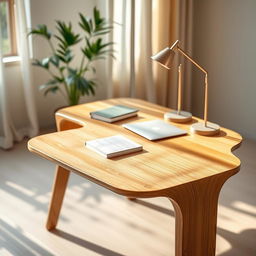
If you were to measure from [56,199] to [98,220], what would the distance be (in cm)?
30

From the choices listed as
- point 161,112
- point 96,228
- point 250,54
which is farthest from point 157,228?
point 250,54

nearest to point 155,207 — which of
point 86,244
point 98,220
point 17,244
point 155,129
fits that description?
point 98,220

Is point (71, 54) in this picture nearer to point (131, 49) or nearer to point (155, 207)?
point (131, 49)

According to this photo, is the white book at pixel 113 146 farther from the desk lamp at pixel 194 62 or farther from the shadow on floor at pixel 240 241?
the shadow on floor at pixel 240 241

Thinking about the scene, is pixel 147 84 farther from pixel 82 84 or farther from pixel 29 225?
pixel 29 225

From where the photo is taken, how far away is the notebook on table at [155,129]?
119 inches

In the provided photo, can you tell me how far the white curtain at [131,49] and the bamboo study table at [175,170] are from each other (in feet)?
6.62

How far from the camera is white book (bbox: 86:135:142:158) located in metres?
2.78

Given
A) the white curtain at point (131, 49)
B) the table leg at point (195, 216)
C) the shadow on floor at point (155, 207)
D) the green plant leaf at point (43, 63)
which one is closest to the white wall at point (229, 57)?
the white curtain at point (131, 49)

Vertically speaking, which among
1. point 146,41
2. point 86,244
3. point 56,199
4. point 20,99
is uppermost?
point 146,41

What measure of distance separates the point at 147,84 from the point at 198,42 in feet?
1.93

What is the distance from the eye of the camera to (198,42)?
5152 mm

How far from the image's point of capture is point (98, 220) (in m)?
3.48

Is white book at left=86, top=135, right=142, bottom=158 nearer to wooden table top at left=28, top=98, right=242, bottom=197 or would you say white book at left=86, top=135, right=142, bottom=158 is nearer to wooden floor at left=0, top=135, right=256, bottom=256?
wooden table top at left=28, top=98, right=242, bottom=197
